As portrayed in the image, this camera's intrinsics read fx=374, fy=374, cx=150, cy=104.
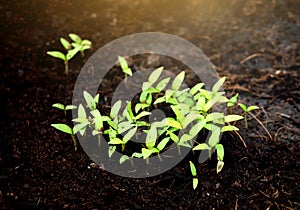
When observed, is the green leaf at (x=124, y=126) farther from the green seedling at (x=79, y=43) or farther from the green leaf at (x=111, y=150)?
the green seedling at (x=79, y=43)

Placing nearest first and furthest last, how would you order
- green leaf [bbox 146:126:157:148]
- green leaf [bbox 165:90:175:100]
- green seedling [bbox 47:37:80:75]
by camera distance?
green leaf [bbox 146:126:157:148] → green leaf [bbox 165:90:175:100] → green seedling [bbox 47:37:80:75]

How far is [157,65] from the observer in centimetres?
241

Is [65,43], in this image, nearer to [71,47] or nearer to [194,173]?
[71,47]

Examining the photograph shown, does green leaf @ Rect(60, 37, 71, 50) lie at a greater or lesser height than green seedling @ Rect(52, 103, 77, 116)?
greater

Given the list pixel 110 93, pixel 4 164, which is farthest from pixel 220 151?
pixel 4 164

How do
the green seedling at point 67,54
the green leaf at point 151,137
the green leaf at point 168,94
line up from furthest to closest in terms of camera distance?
1. the green seedling at point 67,54
2. the green leaf at point 168,94
3. the green leaf at point 151,137

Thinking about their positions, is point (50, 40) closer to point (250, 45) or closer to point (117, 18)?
point (117, 18)

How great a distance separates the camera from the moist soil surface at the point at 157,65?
1791 mm

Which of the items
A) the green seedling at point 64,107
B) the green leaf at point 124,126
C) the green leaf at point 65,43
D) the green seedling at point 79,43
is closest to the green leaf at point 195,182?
the green leaf at point 124,126

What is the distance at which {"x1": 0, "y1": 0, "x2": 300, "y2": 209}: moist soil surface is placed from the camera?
179 centimetres

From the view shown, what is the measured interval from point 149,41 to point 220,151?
107 cm

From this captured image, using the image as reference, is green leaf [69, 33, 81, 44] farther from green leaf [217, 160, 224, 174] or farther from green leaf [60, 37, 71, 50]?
green leaf [217, 160, 224, 174]

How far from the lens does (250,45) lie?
2.51 meters


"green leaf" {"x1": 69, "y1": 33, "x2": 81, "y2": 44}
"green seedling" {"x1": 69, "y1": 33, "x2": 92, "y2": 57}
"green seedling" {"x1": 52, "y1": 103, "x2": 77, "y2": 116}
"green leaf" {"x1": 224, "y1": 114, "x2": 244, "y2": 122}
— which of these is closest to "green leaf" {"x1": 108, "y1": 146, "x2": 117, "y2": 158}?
"green seedling" {"x1": 52, "y1": 103, "x2": 77, "y2": 116}
